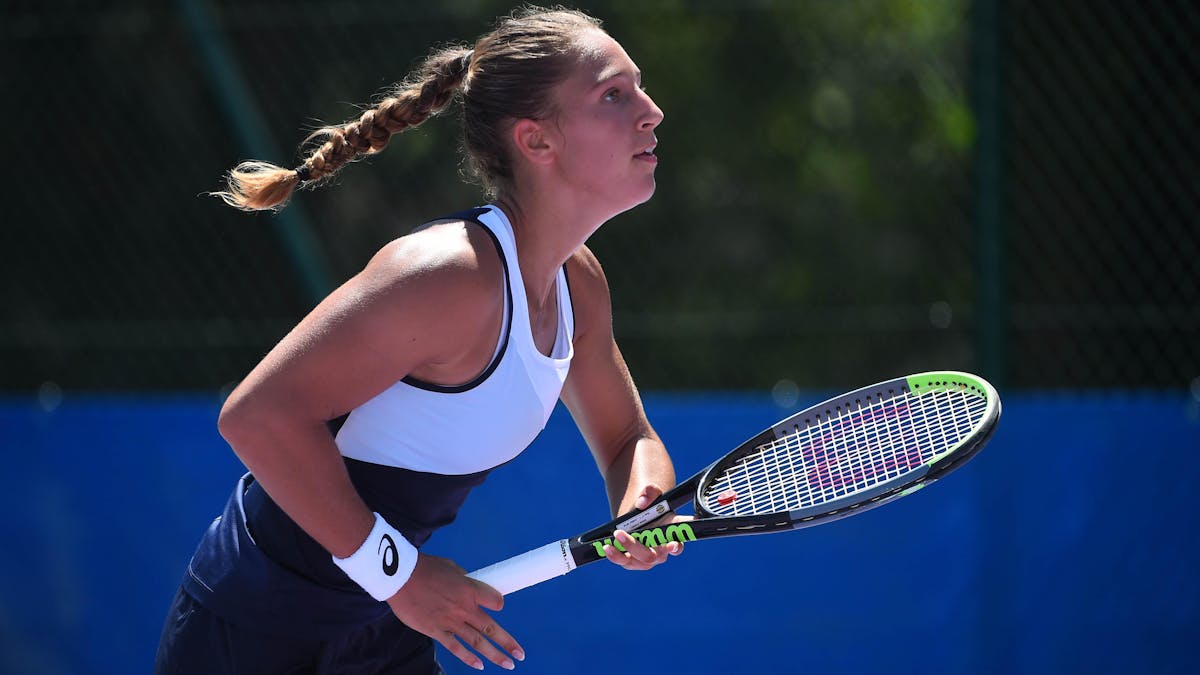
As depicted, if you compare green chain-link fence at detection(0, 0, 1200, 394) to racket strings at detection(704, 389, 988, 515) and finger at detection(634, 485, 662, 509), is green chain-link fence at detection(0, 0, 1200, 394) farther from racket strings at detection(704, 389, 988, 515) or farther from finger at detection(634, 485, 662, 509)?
finger at detection(634, 485, 662, 509)

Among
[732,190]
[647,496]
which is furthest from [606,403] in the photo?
[732,190]

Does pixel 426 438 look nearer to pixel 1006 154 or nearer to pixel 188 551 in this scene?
pixel 188 551

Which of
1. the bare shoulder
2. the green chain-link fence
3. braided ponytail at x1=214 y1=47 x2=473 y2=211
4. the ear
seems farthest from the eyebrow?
the green chain-link fence

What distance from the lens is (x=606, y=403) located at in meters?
2.76

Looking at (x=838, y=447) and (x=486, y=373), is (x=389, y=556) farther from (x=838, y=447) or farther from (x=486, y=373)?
(x=838, y=447)

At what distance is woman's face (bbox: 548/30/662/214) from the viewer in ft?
7.91

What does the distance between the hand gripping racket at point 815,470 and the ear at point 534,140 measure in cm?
64

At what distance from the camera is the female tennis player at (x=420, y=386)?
2135mm

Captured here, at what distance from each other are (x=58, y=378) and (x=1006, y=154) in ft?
11.5

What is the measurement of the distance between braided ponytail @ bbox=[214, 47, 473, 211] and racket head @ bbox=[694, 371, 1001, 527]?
837mm

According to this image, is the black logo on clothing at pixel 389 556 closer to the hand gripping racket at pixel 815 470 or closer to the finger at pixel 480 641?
the finger at pixel 480 641

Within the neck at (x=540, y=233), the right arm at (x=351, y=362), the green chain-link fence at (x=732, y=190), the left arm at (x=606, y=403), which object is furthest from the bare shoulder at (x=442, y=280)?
the green chain-link fence at (x=732, y=190)

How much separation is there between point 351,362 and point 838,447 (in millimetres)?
1052

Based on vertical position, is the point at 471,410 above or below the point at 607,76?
below
